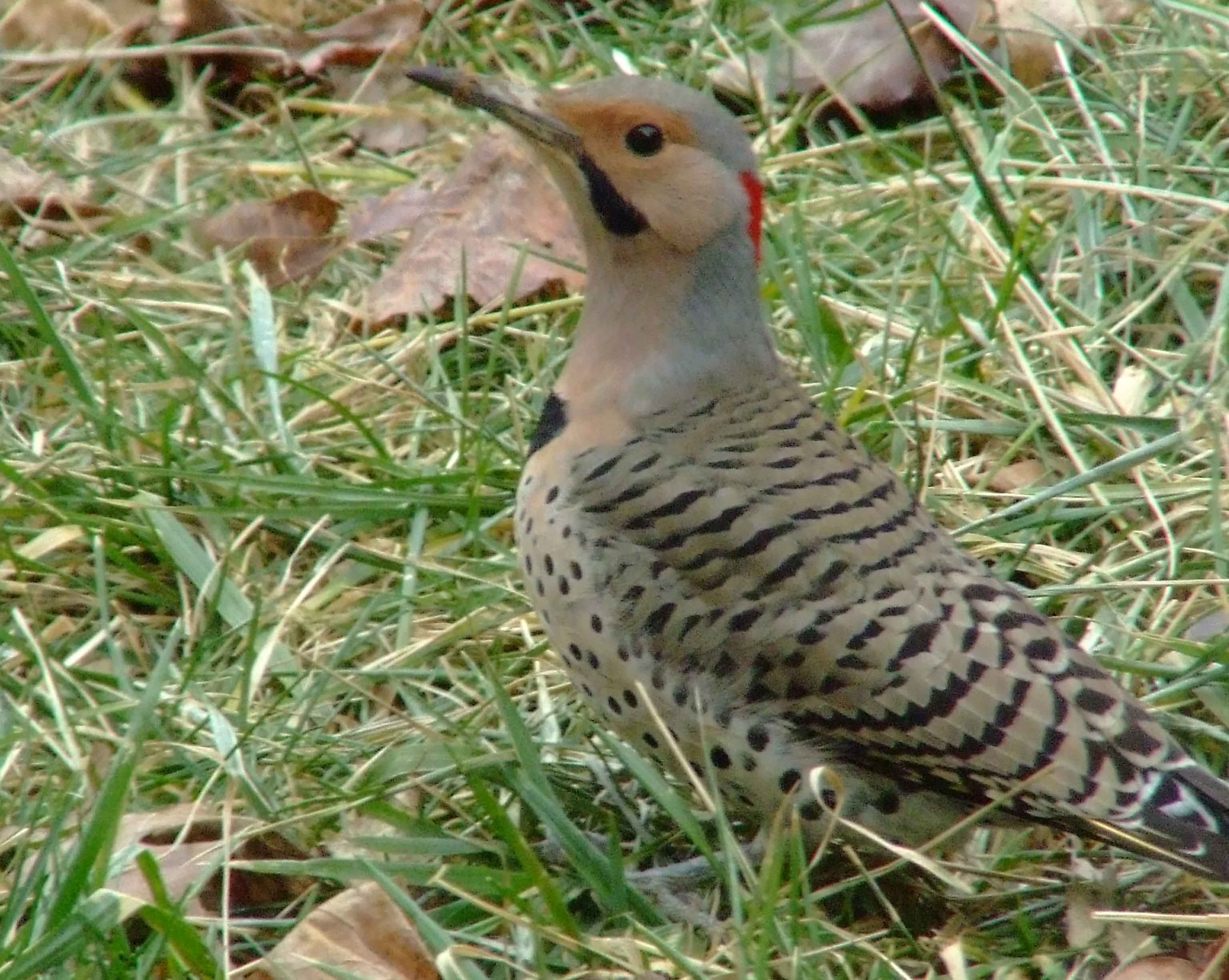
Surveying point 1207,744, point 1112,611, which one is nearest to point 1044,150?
point 1112,611

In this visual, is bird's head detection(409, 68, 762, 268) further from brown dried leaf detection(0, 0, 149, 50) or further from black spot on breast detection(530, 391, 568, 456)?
brown dried leaf detection(0, 0, 149, 50)

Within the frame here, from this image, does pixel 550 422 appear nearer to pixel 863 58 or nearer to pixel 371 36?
pixel 863 58

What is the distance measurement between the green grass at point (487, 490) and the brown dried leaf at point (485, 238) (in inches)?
3.0

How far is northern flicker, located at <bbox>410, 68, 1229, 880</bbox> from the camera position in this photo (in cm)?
262

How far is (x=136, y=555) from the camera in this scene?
354 cm

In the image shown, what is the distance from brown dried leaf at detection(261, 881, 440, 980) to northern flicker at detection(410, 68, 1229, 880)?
1.53ft

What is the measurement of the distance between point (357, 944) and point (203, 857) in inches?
12.8

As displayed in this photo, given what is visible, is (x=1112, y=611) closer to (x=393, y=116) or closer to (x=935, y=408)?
(x=935, y=408)

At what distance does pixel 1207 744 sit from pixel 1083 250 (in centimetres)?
141

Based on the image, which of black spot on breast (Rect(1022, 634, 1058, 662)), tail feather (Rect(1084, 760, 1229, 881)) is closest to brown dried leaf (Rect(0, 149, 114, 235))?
black spot on breast (Rect(1022, 634, 1058, 662))

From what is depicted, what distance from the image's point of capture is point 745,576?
8.97ft

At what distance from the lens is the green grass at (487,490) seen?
273 centimetres

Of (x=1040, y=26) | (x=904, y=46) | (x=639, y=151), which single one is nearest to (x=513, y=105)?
(x=639, y=151)

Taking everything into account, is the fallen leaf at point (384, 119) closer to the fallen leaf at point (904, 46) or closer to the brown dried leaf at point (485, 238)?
the brown dried leaf at point (485, 238)
